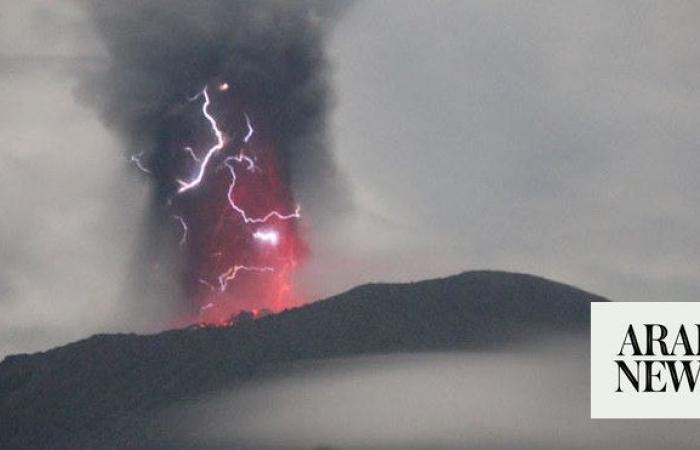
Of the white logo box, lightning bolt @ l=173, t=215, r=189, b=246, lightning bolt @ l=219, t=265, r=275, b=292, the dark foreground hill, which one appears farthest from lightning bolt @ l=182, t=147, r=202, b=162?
the white logo box

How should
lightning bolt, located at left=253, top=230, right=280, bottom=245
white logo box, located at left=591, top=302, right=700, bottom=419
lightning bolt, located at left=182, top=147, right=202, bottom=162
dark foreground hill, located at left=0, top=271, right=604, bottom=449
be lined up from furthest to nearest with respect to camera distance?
lightning bolt, located at left=182, top=147, right=202, bottom=162
lightning bolt, located at left=253, top=230, right=280, bottom=245
dark foreground hill, located at left=0, top=271, right=604, bottom=449
white logo box, located at left=591, top=302, right=700, bottom=419

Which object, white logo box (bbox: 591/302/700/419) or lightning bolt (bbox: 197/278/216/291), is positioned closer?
white logo box (bbox: 591/302/700/419)

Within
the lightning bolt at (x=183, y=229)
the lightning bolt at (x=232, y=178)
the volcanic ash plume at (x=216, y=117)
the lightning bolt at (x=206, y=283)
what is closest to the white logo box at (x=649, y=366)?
the volcanic ash plume at (x=216, y=117)

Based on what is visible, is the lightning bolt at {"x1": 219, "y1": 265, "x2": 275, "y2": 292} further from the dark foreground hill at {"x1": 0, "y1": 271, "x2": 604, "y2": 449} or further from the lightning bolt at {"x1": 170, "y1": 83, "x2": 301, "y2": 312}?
the dark foreground hill at {"x1": 0, "y1": 271, "x2": 604, "y2": 449}

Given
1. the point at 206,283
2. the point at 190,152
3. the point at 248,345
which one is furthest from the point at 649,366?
the point at 190,152

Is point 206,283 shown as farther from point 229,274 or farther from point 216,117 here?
point 216,117

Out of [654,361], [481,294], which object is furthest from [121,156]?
[654,361]
